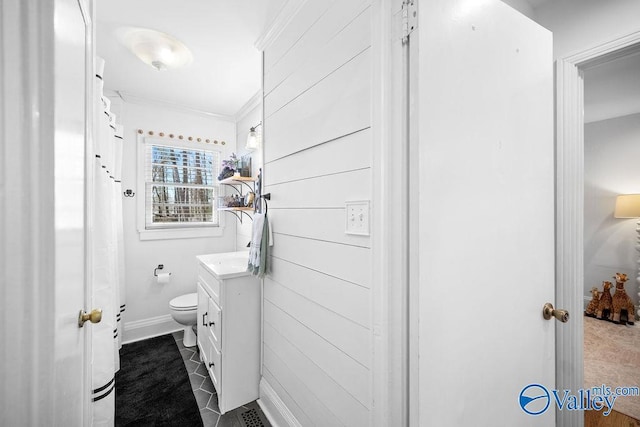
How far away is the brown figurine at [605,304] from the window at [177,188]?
479 centimetres

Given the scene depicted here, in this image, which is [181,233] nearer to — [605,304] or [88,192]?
[88,192]

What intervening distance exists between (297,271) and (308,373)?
1.67 ft

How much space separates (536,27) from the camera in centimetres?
109

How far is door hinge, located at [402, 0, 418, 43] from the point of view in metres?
0.77

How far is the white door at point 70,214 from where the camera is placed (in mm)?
583

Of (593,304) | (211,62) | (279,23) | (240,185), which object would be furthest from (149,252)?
(593,304)

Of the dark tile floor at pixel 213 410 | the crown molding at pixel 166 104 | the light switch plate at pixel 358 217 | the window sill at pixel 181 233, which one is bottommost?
the dark tile floor at pixel 213 410

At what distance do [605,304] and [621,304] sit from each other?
0.13 meters

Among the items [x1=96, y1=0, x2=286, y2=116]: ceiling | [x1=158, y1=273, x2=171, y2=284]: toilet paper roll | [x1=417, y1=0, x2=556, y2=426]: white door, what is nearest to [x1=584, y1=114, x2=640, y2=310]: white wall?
[x1=417, y1=0, x2=556, y2=426]: white door

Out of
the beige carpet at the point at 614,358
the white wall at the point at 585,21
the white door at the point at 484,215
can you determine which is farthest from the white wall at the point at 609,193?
the white door at the point at 484,215

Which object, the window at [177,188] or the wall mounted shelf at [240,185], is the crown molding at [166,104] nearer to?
the window at [177,188]

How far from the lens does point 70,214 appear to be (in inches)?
27.3

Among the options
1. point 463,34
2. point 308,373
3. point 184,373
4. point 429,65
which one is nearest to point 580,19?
point 463,34

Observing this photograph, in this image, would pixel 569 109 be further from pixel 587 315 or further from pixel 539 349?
pixel 587 315
